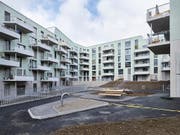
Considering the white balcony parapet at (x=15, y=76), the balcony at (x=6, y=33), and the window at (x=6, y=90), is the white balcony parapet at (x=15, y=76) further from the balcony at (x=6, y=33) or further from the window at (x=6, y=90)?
the balcony at (x=6, y=33)

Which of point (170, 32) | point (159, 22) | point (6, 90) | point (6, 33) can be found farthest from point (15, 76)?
point (170, 32)

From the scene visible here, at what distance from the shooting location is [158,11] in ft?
57.5

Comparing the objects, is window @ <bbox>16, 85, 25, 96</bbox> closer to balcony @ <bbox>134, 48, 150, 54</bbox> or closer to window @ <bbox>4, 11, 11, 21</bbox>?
window @ <bbox>4, 11, 11, 21</bbox>

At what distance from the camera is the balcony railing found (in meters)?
16.9

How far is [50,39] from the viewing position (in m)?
39.7

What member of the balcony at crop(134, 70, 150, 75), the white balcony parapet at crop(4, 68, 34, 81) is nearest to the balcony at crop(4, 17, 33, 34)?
the white balcony parapet at crop(4, 68, 34, 81)

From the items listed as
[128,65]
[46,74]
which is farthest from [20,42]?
[128,65]

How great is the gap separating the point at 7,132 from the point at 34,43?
2949cm

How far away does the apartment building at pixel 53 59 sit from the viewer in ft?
90.2

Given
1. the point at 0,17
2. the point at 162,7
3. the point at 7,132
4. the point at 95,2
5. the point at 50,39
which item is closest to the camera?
the point at 7,132

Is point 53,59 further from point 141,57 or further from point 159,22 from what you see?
point 141,57

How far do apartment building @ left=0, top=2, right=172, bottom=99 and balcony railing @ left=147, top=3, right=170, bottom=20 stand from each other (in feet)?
64.3

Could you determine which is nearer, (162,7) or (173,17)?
(173,17)

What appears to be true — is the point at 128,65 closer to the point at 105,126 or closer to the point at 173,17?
the point at 173,17
